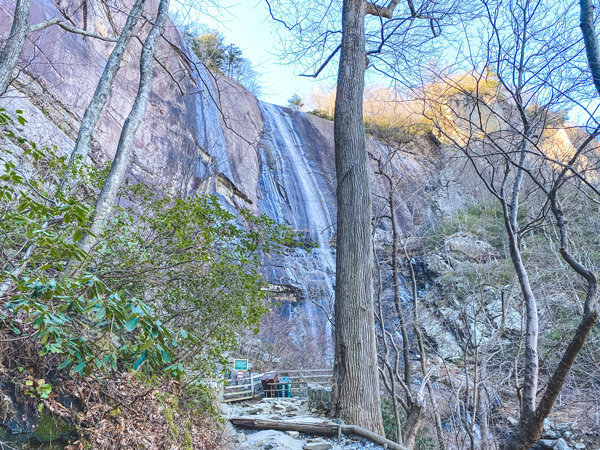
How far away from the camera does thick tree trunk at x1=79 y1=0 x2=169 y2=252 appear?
137 inches

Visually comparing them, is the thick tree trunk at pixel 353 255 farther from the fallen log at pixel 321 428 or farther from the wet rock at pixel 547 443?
the wet rock at pixel 547 443

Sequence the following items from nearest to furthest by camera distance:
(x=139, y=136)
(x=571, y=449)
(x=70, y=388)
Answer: (x=70, y=388), (x=571, y=449), (x=139, y=136)

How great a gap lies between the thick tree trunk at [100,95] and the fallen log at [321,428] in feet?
12.3

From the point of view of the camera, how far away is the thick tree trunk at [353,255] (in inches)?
148

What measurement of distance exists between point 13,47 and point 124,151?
1420mm

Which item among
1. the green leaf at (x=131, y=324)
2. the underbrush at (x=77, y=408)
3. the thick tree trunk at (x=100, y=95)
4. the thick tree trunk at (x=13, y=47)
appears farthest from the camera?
the thick tree trunk at (x=100, y=95)

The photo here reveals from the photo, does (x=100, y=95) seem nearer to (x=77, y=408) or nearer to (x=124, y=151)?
(x=124, y=151)

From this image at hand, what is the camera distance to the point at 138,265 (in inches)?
119

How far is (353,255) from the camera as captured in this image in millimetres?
4238

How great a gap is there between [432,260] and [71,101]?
52.9 feet

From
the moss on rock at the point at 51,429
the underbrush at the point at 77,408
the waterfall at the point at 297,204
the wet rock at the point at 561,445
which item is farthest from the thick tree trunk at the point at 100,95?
the wet rock at the point at 561,445

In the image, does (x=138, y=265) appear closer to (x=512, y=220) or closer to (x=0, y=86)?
(x=0, y=86)

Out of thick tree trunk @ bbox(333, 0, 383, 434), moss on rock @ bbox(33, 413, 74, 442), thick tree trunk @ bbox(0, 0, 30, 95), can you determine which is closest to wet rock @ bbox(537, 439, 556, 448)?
thick tree trunk @ bbox(333, 0, 383, 434)

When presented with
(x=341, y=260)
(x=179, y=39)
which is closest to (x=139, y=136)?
(x=179, y=39)
